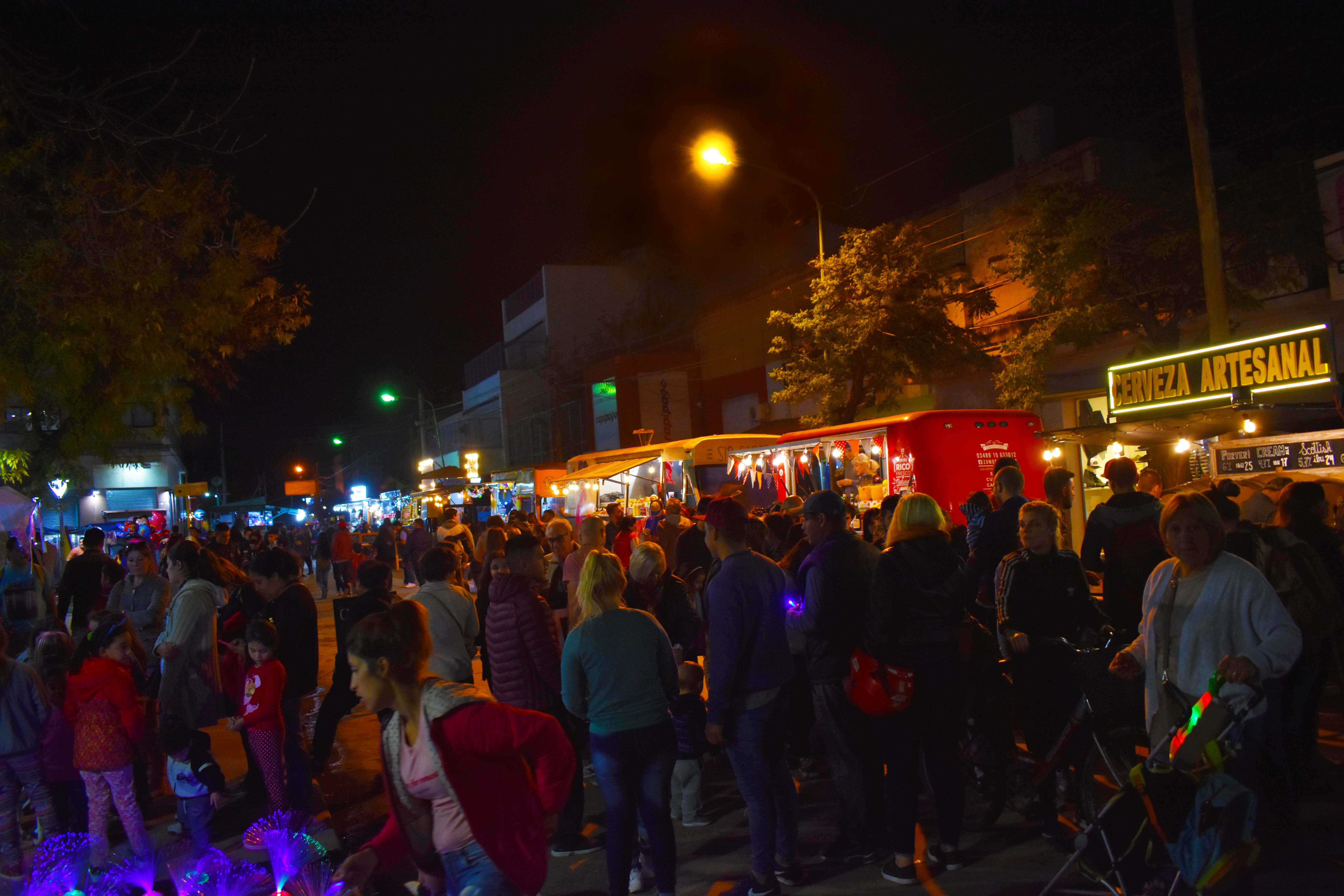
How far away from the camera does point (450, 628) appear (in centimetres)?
548

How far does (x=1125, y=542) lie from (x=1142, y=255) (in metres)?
13.3

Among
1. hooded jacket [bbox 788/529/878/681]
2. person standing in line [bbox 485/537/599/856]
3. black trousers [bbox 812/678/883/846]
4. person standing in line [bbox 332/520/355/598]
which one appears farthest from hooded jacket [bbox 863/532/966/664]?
person standing in line [bbox 332/520/355/598]

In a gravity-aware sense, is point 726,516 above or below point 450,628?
above

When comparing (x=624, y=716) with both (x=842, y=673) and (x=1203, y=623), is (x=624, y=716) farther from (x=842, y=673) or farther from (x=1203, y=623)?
(x=1203, y=623)

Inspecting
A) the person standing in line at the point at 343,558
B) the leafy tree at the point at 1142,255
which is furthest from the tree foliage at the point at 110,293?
the leafy tree at the point at 1142,255

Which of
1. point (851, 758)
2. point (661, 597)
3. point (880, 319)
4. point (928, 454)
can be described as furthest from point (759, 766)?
point (880, 319)

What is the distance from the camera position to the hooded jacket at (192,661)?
5.96 m


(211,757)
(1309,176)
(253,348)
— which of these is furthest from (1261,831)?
(1309,176)

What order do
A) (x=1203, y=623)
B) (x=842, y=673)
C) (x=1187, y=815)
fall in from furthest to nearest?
(x=842, y=673), (x=1203, y=623), (x=1187, y=815)

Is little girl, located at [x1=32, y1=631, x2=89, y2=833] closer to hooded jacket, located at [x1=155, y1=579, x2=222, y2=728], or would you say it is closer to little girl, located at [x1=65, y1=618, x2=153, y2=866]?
little girl, located at [x1=65, y1=618, x2=153, y2=866]

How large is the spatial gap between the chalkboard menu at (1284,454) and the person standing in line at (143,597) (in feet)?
34.7

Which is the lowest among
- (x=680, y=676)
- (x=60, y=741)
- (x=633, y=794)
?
(x=633, y=794)

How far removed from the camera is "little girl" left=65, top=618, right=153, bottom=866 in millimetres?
5242

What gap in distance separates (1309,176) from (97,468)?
153 feet
